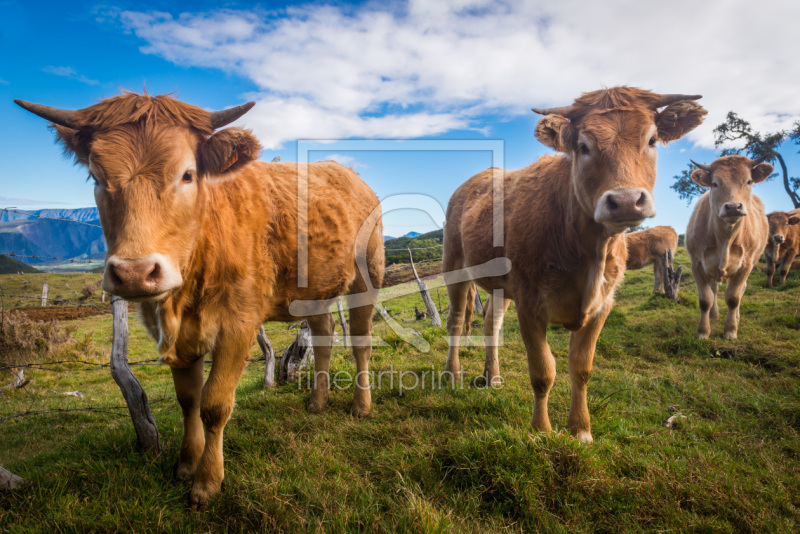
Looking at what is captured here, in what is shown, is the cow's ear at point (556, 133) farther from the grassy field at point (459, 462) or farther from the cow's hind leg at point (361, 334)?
the cow's hind leg at point (361, 334)

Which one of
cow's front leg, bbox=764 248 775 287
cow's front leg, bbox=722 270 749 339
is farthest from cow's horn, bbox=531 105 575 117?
cow's front leg, bbox=764 248 775 287

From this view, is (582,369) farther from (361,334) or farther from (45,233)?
(45,233)

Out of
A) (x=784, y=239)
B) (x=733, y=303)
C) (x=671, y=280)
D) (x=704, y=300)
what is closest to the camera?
(x=733, y=303)

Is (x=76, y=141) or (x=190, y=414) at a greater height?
(x=76, y=141)

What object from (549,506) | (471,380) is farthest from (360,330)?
(549,506)

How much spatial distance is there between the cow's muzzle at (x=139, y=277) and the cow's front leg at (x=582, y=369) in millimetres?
3372

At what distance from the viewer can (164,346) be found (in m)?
2.81

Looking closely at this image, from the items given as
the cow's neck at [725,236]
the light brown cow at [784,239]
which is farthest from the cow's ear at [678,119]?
the light brown cow at [784,239]

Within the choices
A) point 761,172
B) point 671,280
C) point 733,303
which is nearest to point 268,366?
point 733,303

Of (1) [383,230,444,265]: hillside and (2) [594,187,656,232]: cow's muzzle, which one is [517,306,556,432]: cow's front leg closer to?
(2) [594,187,656,232]: cow's muzzle

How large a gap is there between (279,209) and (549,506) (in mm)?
3144

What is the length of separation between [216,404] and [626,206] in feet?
10.5

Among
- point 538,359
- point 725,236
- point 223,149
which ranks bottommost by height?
point 538,359

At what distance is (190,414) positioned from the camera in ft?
10.8
